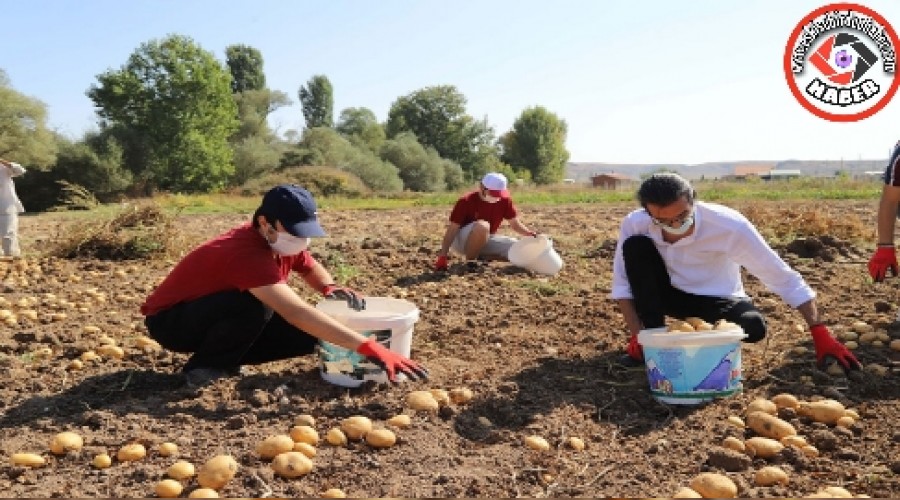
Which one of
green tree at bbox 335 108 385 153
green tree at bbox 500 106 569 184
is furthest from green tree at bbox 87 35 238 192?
green tree at bbox 500 106 569 184

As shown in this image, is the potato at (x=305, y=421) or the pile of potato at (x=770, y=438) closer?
the pile of potato at (x=770, y=438)

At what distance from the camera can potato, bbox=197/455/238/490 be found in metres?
2.27

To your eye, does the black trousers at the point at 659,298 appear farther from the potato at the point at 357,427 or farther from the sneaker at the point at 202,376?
the sneaker at the point at 202,376

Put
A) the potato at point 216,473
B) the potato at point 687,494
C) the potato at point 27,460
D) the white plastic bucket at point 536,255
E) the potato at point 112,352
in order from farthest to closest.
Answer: the white plastic bucket at point 536,255, the potato at point 112,352, the potato at point 27,460, the potato at point 216,473, the potato at point 687,494

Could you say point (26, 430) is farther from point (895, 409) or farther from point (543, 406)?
point (895, 409)

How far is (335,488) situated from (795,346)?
2617mm

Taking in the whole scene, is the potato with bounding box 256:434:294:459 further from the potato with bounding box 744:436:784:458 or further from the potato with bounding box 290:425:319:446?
the potato with bounding box 744:436:784:458

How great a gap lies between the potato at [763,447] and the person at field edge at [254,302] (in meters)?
1.23

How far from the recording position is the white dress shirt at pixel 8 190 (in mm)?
8039

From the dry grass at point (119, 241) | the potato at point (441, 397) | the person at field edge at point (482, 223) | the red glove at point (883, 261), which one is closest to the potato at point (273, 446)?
the potato at point (441, 397)

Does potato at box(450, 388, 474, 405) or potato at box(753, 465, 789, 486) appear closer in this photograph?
potato at box(753, 465, 789, 486)

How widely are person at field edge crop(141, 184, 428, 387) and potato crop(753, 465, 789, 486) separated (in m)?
1.29

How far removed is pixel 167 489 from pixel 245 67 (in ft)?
170

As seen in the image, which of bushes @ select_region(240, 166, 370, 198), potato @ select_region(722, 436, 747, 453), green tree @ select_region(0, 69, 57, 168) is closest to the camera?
potato @ select_region(722, 436, 747, 453)
